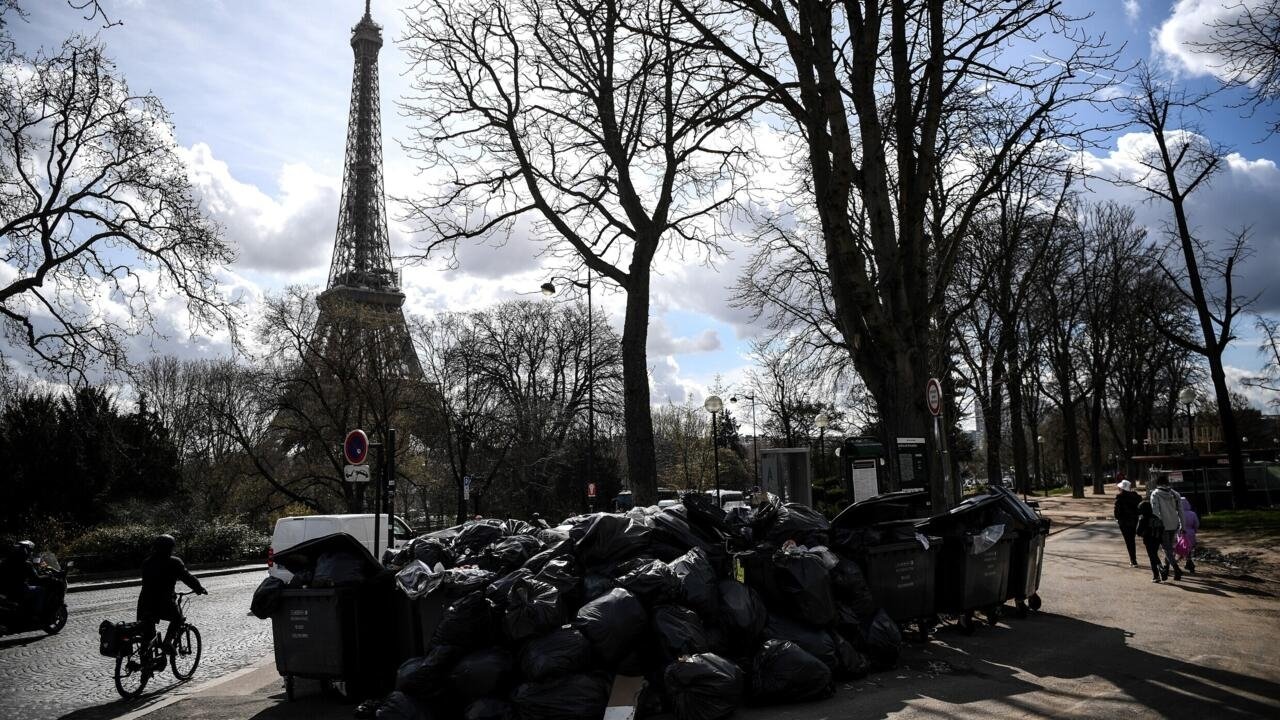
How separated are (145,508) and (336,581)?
30.8 metres

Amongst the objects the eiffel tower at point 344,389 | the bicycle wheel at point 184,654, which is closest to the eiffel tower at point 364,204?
the eiffel tower at point 344,389

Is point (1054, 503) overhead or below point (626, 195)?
below

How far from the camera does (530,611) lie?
6.46 metres

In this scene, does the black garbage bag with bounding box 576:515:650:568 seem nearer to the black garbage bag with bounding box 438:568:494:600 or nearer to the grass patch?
the black garbage bag with bounding box 438:568:494:600

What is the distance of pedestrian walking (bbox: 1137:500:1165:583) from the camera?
43.8 ft

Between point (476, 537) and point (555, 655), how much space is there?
2.58 m

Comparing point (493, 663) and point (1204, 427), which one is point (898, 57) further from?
point (1204, 427)

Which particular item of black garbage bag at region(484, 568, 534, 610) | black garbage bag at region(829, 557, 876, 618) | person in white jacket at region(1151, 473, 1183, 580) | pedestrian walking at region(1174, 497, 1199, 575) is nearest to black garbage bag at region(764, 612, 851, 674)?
black garbage bag at region(829, 557, 876, 618)

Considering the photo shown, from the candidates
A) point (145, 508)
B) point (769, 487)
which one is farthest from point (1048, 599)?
point (145, 508)

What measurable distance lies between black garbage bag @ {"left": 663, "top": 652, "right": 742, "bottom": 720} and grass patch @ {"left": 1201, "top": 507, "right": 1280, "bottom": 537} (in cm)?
1552

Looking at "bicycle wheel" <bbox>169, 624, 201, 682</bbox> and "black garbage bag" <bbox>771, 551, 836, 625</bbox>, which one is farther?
"bicycle wheel" <bbox>169, 624, 201, 682</bbox>

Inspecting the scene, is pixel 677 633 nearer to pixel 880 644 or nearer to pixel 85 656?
pixel 880 644

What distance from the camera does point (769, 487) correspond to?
18.1 m

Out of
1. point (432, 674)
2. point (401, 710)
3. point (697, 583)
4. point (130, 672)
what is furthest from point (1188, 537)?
point (130, 672)
